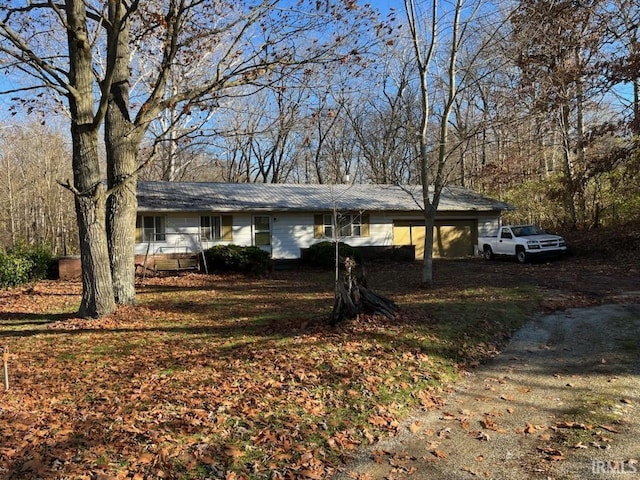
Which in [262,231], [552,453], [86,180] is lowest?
[552,453]

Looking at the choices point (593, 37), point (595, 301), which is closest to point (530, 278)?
point (595, 301)

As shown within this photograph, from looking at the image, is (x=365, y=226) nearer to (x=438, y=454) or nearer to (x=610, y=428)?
(x=610, y=428)

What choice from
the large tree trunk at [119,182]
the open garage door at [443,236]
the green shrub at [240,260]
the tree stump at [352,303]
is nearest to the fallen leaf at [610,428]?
the tree stump at [352,303]

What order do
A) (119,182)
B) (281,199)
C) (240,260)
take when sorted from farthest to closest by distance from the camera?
1. (281,199)
2. (240,260)
3. (119,182)

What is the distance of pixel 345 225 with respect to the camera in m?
20.9

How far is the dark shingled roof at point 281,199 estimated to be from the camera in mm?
19109

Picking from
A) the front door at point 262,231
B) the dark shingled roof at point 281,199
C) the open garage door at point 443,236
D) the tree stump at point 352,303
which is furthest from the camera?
the open garage door at point 443,236

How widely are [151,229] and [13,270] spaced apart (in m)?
5.41

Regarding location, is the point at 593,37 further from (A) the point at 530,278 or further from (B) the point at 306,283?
(B) the point at 306,283

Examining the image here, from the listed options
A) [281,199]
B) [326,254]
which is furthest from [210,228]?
[326,254]

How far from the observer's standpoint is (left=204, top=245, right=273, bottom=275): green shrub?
56.3 feet

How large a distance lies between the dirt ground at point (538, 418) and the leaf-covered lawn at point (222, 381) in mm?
312

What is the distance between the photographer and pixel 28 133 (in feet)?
92.2

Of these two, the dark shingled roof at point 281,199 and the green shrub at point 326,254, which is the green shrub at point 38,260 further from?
the green shrub at point 326,254
